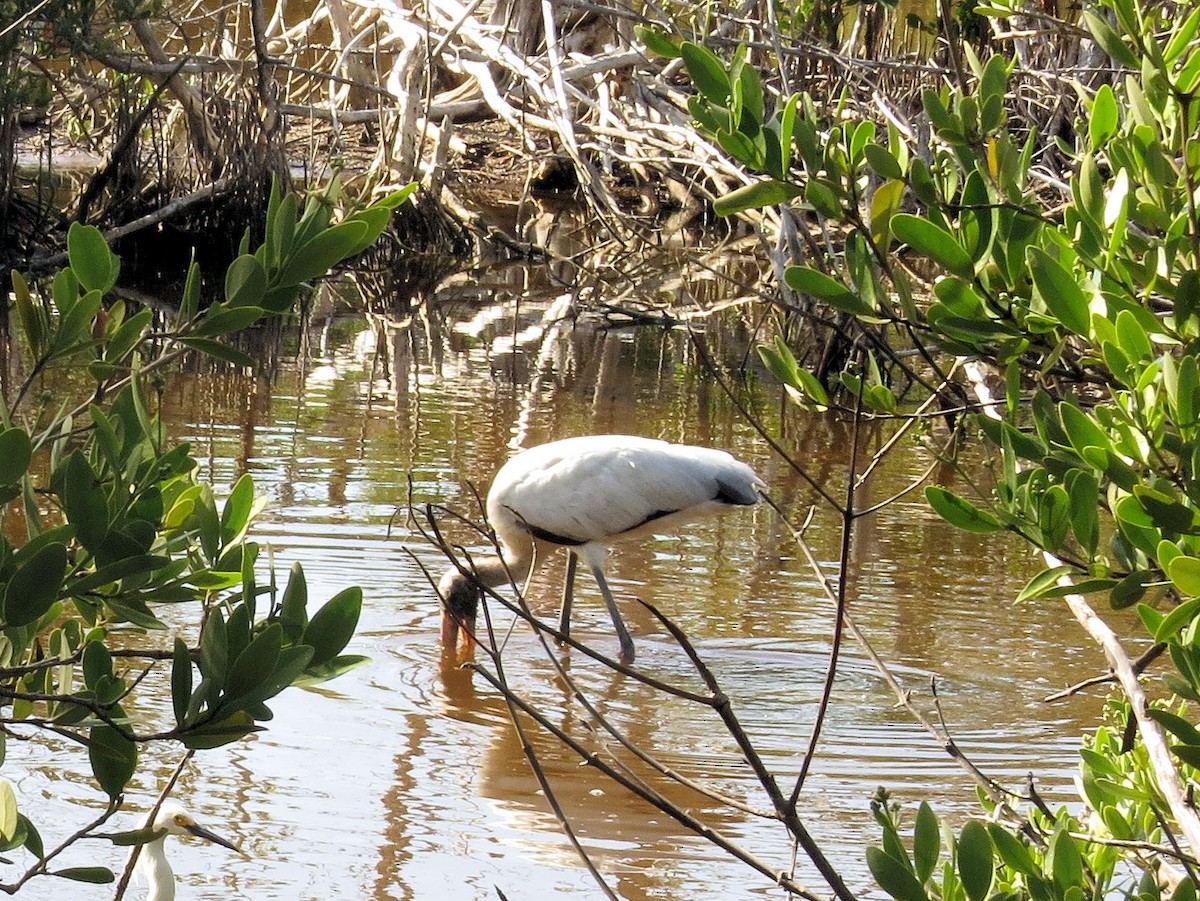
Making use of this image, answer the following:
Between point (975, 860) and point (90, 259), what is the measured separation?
116 centimetres

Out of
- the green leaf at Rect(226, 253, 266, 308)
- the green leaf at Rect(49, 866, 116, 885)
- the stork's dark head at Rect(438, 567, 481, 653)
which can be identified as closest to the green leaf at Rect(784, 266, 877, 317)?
the green leaf at Rect(226, 253, 266, 308)

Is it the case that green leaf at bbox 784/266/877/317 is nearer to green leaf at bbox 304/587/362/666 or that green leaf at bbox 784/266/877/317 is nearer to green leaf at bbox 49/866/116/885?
green leaf at bbox 304/587/362/666

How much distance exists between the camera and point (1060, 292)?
173 cm

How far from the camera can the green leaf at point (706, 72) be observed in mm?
1995

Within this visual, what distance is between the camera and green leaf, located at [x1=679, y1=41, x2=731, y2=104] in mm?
1995

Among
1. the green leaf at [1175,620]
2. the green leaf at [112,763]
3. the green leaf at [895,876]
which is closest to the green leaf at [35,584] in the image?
the green leaf at [112,763]

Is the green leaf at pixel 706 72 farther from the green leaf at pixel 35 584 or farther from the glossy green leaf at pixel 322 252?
the green leaf at pixel 35 584

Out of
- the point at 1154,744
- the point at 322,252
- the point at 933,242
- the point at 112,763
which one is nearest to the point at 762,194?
the point at 933,242

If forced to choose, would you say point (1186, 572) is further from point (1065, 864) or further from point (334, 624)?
point (334, 624)

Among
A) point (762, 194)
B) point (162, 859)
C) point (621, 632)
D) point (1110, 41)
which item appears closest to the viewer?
point (1110, 41)

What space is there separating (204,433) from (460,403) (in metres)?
1.67

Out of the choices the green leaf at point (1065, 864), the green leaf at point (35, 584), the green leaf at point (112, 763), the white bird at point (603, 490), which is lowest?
the white bird at point (603, 490)

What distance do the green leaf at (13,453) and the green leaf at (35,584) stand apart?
8 cm

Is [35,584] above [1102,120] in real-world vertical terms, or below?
below
